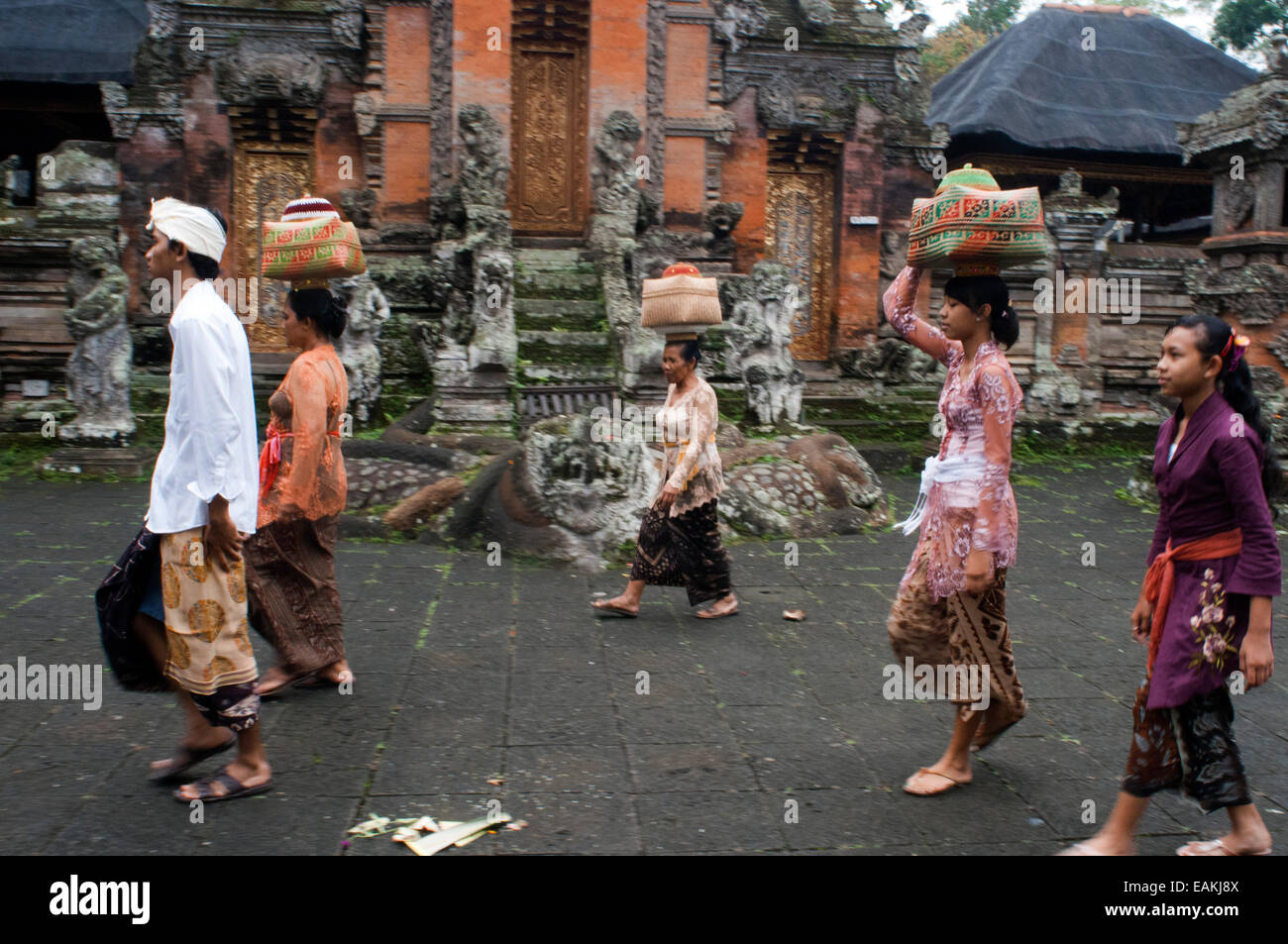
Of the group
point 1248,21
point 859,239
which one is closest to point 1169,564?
point 859,239

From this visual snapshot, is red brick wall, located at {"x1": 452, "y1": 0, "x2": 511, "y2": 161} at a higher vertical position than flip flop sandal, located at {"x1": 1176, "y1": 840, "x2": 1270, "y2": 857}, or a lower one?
higher

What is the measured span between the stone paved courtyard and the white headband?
5.83ft

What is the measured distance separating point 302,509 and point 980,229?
276 centimetres

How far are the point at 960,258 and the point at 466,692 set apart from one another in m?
2.61

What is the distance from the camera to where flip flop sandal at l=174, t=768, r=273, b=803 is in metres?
3.42

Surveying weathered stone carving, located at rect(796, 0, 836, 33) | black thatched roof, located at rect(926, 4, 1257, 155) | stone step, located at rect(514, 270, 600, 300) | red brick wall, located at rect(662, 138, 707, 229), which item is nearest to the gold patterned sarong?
stone step, located at rect(514, 270, 600, 300)

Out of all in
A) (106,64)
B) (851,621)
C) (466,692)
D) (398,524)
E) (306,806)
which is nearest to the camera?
(306,806)

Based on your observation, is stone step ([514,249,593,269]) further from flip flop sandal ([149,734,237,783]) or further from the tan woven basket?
flip flop sandal ([149,734,237,783])

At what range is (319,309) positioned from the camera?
14.5 ft

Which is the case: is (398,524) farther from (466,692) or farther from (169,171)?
(169,171)

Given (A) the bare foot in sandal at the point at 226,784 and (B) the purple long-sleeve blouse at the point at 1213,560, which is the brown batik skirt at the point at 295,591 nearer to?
(A) the bare foot in sandal at the point at 226,784

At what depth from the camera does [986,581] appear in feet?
11.6

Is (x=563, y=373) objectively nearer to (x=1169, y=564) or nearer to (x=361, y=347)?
(x=361, y=347)

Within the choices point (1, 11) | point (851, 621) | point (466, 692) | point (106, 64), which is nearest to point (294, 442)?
point (466, 692)
